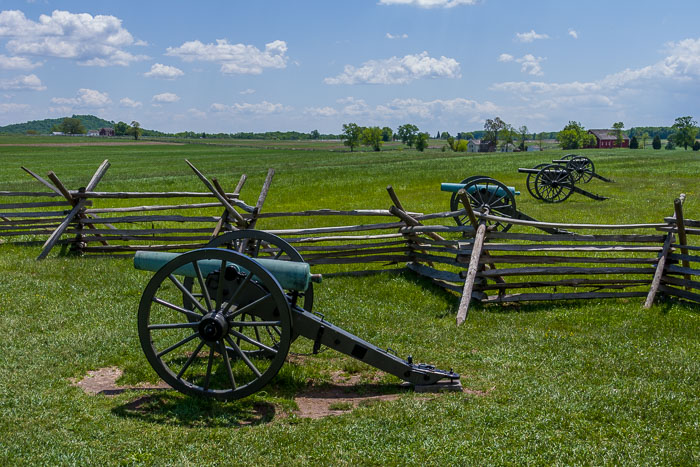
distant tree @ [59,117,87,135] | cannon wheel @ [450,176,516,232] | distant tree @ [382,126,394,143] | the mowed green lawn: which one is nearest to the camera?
the mowed green lawn

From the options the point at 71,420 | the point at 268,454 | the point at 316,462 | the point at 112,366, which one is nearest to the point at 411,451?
the point at 316,462

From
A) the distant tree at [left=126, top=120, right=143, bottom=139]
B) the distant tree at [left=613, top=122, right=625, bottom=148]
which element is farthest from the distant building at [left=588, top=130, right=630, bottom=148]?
the distant tree at [left=126, top=120, right=143, bottom=139]

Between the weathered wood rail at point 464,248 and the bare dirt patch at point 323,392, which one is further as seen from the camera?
the weathered wood rail at point 464,248

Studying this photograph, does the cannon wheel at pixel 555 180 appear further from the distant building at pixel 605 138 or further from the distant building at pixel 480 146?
the distant building at pixel 480 146

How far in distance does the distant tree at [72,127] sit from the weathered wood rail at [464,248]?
169211mm

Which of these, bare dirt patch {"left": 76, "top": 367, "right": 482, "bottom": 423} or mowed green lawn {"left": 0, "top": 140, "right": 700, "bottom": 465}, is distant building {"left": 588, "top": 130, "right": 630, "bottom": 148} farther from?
bare dirt patch {"left": 76, "top": 367, "right": 482, "bottom": 423}

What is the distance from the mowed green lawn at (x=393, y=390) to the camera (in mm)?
4504

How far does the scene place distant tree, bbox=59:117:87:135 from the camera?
547 ft

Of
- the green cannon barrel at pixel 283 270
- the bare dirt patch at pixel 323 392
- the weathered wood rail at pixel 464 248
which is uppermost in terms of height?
the green cannon barrel at pixel 283 270

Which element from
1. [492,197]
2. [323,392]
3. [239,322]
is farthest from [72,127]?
[239,322]

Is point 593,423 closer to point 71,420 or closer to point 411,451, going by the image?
point 411,451

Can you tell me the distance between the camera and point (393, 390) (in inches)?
228

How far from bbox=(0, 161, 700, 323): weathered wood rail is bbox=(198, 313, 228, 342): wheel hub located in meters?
3.72

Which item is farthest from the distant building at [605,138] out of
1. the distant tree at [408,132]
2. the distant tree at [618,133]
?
the distant tree at [408,132]
